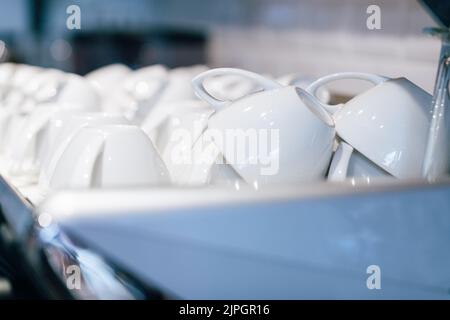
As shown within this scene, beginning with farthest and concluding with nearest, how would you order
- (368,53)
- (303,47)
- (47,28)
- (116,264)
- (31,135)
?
(47,28)
(303,47)
(368,53)
(31,135)
(116,264)

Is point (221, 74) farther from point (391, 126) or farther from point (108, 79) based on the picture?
point (108, 79)

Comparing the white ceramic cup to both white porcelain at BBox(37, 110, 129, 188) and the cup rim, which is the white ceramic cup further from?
white porcelain at BBox(37, 110, 129, 188)

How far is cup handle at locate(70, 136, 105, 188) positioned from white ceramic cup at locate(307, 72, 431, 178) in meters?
0.15

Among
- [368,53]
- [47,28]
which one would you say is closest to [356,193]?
[368,53]

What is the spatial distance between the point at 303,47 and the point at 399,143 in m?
0.90

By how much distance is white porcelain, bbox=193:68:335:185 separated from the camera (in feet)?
1.37

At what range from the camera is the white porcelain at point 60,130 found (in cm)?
50

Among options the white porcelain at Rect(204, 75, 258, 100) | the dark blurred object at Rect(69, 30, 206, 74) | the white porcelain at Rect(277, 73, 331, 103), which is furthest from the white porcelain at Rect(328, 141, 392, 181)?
the dark blurred object at Rect(69, 30, 206, 74)

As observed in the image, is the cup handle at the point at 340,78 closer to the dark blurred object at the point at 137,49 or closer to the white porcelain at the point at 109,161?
the white porcelain at the point at 109,161

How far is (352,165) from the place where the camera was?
0.44 m

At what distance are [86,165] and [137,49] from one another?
173cm

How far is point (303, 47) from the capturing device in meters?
1.32
